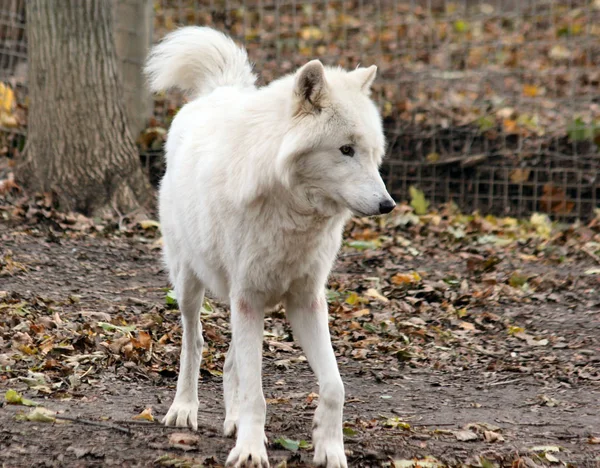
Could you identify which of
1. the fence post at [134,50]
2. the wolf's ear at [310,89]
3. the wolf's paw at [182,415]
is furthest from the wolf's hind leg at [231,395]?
the fence post at [134,50]

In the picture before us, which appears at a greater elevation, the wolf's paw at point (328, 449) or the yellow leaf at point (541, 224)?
the wolf's paw at point (328, 449)

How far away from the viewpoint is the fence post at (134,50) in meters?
9.10

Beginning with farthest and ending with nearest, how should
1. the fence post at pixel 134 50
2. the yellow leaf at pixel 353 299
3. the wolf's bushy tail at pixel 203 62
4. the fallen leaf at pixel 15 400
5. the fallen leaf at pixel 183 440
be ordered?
the fence post at pixel 134 50 → the yellow leaf at pixel 353 299 → the wolf's bushy tail at pixel 203 62 → the fallen leaf at pixel 15 400 → the fallen leaf at pixel 183 440

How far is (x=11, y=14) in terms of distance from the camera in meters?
9.68

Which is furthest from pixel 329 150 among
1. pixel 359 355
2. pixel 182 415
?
pixel 359 355

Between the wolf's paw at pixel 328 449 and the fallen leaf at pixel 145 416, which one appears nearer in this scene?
the wolf's paw at pixel 328 449

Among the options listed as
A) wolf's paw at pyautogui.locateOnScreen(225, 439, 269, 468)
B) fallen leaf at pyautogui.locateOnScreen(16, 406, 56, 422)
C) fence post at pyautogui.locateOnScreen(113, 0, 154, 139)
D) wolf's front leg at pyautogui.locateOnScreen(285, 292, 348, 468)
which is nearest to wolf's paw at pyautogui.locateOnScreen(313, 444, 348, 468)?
wolf's front leg at pyautogui.locateOnScreen(285, 292, 348, 468)

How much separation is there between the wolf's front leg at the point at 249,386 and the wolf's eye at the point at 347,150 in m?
0.77

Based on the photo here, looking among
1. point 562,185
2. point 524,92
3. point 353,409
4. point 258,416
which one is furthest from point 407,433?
point 524,92

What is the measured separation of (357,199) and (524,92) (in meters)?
8.67

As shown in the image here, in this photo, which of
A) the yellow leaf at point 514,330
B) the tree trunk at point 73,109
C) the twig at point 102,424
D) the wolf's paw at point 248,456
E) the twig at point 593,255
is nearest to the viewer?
the wolf's paw at point 248,456

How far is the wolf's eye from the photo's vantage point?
366 centimetres

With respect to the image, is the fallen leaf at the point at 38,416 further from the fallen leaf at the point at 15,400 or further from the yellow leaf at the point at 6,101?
the yellow leaf at the point at 6,101

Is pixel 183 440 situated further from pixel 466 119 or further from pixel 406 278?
pixel 466 119
